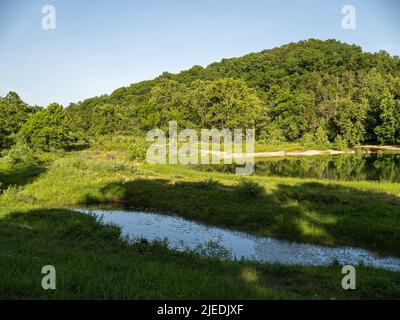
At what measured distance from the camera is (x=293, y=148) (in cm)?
9175

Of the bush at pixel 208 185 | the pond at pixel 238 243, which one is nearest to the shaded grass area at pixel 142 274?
the pond at pixel 238 243

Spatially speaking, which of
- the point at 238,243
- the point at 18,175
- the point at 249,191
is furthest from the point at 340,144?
the point at 238,243

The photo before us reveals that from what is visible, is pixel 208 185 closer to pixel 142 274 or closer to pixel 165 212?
pixel 165 212

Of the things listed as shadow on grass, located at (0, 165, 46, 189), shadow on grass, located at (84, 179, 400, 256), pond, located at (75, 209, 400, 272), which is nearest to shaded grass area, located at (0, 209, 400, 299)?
pond, located at (75, 209, 400, 272)

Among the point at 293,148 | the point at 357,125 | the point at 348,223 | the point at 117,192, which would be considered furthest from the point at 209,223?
the point at 357,125

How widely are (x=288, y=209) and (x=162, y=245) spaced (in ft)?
31.9

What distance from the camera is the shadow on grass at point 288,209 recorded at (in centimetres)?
1959

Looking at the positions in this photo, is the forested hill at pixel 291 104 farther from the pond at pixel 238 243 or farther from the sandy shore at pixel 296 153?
the pond at pixel 238 243

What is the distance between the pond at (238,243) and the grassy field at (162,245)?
100 cm

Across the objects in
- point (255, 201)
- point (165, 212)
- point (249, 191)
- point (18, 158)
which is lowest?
point (165, 212)

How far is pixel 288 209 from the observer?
23.1m
